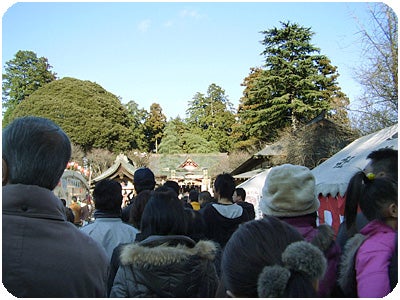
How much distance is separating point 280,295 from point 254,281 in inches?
4.1

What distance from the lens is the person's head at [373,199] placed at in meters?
1.99

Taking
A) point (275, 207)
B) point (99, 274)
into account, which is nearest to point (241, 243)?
point (99, 274)

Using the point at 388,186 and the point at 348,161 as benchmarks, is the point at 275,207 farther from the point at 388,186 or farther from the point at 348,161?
the point at 348,161

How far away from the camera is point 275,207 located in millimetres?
2195

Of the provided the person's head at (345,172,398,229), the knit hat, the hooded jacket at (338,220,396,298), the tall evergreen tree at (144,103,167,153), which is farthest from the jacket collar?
the tall evergreen tree at (144,103,167,153)

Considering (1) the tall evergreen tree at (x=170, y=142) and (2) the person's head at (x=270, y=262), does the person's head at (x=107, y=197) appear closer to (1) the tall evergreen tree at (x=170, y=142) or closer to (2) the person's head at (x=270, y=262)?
(2) the person's head at (x=270, y=262)

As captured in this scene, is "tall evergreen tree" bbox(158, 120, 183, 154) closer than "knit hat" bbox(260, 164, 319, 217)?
No

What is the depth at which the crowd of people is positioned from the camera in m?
1.32

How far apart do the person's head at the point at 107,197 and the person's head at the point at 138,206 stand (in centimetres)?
16

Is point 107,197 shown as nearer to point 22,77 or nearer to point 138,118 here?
point 22,77

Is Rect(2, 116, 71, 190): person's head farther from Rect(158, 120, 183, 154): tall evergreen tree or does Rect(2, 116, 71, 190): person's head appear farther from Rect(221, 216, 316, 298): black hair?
Rect(158, 120, 183, 154): tall evergreen tree

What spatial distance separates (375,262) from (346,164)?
471 cm

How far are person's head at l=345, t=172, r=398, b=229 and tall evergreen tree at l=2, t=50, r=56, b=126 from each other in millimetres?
39683

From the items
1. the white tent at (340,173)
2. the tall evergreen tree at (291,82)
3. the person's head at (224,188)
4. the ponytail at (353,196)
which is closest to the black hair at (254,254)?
the ponytail at (353,196)
